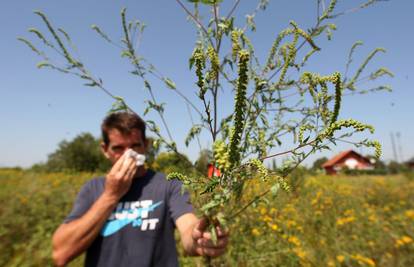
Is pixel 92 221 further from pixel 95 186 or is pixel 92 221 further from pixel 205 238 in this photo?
pixel 205 238

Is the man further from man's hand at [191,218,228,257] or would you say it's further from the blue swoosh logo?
man's hand at [191,218,228,257]

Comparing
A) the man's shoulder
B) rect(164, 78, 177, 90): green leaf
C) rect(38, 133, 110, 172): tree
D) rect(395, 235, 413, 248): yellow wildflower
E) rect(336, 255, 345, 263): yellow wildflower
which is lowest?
rect(336, 255, 345, 263): yellow wildflower

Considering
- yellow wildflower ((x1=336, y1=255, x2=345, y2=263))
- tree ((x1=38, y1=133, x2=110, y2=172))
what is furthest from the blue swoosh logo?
tree ((x1=38, y1=133, x2=110, y2=172))

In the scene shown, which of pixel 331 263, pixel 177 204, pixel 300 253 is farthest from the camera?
pixel 300 253

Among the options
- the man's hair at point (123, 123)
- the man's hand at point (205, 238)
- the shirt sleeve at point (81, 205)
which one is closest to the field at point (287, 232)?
the man's hand at point (205, 238)

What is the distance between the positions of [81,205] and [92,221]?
1.55ft

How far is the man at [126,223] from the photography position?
2357 millimetres

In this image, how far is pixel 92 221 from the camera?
2.36 meters

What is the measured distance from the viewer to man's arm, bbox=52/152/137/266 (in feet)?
7.78

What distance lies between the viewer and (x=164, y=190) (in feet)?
9.00

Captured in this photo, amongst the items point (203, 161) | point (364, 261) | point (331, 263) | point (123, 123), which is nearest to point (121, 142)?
point (123, 123)

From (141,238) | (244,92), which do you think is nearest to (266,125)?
(244,92)

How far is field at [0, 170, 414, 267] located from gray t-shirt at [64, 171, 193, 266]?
528 mm

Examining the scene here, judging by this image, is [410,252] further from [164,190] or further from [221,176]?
[221,176]
